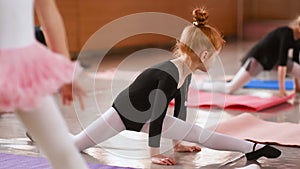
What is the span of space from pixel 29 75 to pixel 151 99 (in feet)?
3.08

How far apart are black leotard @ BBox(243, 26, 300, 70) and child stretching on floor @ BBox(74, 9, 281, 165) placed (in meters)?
1.53

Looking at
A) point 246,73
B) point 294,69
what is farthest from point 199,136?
point 294,69

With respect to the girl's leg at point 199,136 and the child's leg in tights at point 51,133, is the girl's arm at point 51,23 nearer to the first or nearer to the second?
the child's leg in tights at point 51,133

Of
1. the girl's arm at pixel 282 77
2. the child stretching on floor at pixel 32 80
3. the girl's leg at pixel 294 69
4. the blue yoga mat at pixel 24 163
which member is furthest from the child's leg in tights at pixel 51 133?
the girl's leg at pixel 294 69

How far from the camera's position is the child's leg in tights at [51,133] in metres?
1.26

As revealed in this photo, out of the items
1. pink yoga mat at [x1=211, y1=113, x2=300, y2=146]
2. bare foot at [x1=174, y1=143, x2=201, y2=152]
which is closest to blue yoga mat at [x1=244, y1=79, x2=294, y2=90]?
pink yoga mat at [x1=211, y1=113, x2=300, y2=146]

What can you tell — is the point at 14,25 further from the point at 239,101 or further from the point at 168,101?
the point at 239,101

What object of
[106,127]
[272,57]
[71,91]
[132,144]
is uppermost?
[71,91]

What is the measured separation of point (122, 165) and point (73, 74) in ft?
2.78

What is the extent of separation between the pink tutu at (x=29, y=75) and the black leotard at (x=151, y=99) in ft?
2.67

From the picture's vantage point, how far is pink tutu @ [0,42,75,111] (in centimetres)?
121

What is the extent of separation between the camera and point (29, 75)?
1238mm

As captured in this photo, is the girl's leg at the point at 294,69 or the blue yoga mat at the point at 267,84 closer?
the girl's leg at the point at 294,69

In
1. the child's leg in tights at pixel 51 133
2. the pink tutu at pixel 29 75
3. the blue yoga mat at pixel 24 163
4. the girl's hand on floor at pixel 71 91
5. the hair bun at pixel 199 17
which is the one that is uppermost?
the hair bun at pixel 199 17
